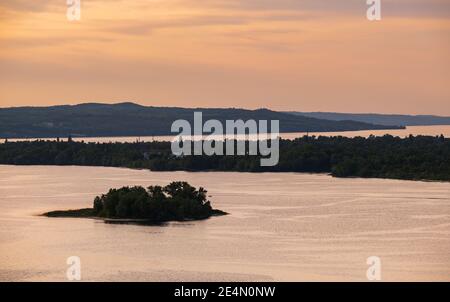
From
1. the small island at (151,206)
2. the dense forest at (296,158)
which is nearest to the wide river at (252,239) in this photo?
the small island at (151,206)

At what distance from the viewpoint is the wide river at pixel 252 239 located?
1430 inches

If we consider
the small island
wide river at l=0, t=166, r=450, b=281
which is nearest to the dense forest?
wide river at l=0, t=166, r=450, b=281

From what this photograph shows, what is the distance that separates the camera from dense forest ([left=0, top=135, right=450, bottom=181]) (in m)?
79.9

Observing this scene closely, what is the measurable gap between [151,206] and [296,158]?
40.2 m

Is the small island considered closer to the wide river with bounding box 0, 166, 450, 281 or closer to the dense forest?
the wide river with bounding box 0, 166, 450, 281

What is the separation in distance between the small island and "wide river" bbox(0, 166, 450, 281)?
1.00 m

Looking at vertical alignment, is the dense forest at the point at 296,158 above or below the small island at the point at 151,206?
above

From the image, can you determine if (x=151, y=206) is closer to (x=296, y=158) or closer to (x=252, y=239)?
(x=252, y=239)

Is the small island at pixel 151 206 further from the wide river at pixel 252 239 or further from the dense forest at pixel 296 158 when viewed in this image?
the dense forest at pixel 296 158

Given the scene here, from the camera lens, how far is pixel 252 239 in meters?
42.8

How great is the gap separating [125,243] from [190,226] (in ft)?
17.3

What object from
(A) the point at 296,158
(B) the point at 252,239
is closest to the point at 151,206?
(B) the point at 252,239

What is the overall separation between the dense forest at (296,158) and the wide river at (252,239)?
14.2 meters
